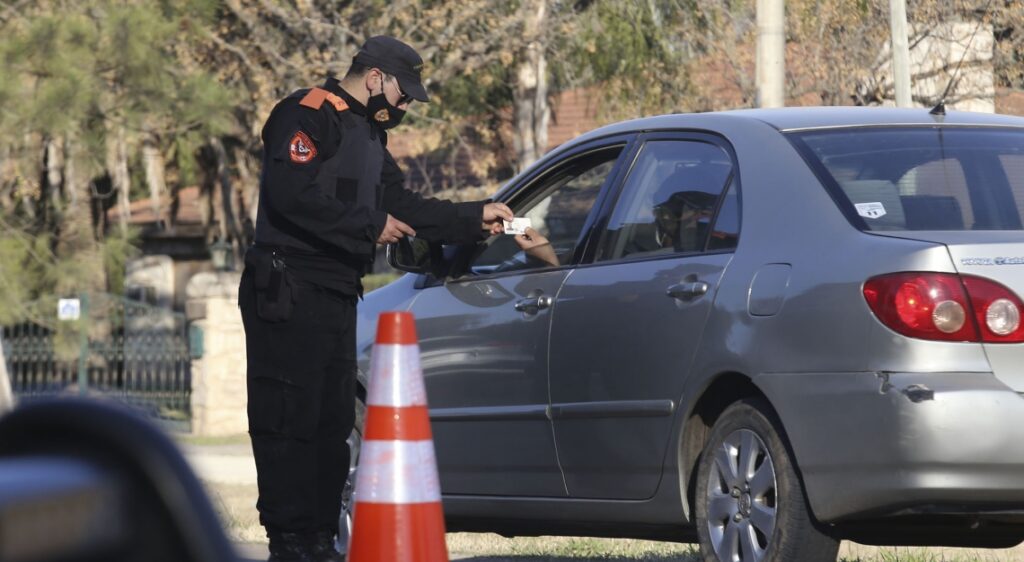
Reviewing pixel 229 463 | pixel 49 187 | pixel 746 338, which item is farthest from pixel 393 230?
pixel 49 187

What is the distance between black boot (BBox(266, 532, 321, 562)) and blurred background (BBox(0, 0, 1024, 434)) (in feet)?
44.5

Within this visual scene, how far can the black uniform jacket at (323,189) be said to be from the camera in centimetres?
534

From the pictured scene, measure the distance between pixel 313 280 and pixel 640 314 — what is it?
104 cm

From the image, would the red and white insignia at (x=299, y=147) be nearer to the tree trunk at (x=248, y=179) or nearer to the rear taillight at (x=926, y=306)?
the rear taillight at (x=926, y=306)

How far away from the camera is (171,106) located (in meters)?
20.1

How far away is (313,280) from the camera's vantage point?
5406mm

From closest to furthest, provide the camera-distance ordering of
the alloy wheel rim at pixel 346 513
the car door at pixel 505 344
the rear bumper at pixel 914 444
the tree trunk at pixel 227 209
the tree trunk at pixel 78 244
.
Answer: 1. the rear bumper at pixel 914 444
2. the car door at pixel 505 344
3. the alloy wheel rim at pixel 346 513
4. the tree trunk at pixel 78 244
5. the tree trunk at pixel 227 209

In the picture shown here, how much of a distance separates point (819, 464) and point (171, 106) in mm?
16538

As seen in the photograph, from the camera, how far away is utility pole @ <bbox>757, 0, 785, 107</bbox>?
13219 mm

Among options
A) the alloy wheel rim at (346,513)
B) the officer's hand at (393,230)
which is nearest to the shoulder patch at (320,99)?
the officer's hand at (393,230)

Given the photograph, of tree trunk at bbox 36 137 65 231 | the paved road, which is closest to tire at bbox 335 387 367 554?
the paved road

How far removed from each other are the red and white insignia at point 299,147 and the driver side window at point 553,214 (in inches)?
36.7

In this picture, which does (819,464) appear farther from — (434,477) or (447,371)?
(447,371)

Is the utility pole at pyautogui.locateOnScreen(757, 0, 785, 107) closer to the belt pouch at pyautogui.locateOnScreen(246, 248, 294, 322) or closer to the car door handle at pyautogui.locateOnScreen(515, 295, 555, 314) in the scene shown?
the car door handle at pyautogui.locateOnScreen(515, 295, 555, 314)
